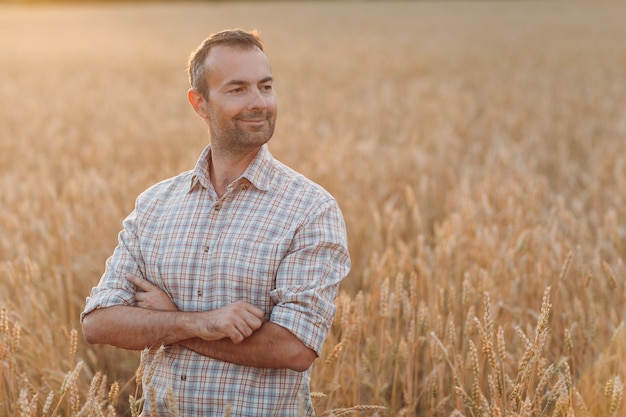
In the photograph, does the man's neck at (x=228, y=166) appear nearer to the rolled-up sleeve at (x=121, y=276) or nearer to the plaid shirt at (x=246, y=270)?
the plaid shirt at (x=246, y=270)

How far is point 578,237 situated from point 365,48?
554 inches

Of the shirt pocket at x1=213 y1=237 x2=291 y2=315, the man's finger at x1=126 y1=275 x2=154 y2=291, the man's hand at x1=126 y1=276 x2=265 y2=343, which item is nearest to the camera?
the man's hand at x1=126 y1=276 x2=265 y2=343

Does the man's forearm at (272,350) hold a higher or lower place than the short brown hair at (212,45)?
lower

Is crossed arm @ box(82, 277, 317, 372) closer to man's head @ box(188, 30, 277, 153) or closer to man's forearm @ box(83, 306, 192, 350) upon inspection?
man's forearm @ box(83, 306, 192, 350)

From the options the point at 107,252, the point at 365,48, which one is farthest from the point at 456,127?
the point at 365,48

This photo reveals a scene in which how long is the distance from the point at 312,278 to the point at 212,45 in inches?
29.0

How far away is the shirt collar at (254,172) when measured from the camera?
215cm

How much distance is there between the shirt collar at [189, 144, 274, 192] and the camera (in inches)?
84.7

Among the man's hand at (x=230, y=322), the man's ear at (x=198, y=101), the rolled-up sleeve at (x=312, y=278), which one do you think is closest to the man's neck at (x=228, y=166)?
the man's ear at (x=198, y=101)

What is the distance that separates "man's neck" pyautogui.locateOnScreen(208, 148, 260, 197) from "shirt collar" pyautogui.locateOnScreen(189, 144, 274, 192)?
0.03m

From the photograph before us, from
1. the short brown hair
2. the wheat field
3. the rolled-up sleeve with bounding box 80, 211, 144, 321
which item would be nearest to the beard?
the short brown hair

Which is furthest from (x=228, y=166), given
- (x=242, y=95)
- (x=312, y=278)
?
(x=312, y=278)

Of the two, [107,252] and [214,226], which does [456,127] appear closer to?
[107,252]

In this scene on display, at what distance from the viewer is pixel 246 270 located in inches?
81.9
